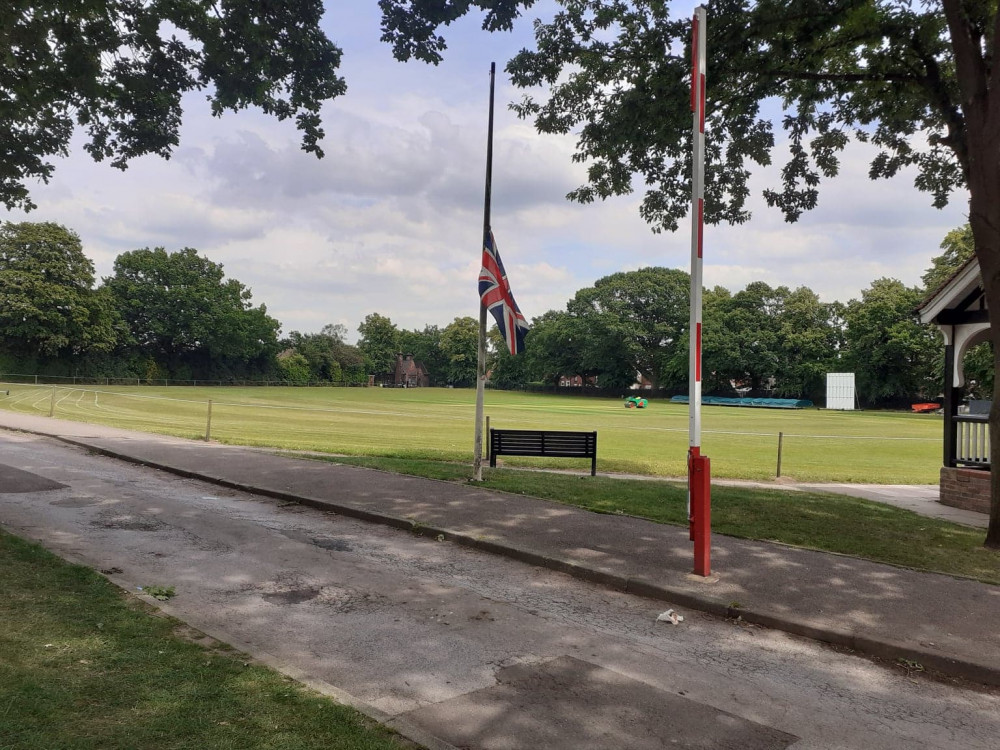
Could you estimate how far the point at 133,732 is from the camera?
3.23m

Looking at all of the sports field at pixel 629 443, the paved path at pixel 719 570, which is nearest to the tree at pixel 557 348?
the sports field at pixel 629 443

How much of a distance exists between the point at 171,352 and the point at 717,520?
9252cm

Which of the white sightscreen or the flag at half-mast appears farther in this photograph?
the white sightscreen

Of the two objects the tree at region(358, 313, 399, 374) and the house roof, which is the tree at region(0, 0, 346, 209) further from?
the tree at region(358, 313, 399, 374)

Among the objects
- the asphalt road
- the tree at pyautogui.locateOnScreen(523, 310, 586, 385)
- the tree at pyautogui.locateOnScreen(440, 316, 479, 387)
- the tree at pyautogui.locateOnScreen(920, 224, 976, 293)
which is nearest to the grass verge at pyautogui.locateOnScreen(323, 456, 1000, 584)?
the asphalt road

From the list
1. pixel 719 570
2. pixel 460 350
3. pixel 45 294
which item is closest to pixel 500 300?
pixel 719 570

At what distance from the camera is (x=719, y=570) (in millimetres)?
6801

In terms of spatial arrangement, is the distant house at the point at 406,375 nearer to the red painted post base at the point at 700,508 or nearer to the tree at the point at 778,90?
the tree at the point at 778,90

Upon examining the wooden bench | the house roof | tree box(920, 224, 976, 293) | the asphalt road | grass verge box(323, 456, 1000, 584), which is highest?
tree box(920, 224, 976, 293)

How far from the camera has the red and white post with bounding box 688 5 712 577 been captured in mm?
6465

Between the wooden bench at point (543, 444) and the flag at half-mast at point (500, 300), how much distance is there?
3.56 metres

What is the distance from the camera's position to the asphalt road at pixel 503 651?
3.79 m

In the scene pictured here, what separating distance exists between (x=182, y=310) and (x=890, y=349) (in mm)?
84786

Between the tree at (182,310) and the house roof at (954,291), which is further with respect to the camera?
the tree at (182,310)
